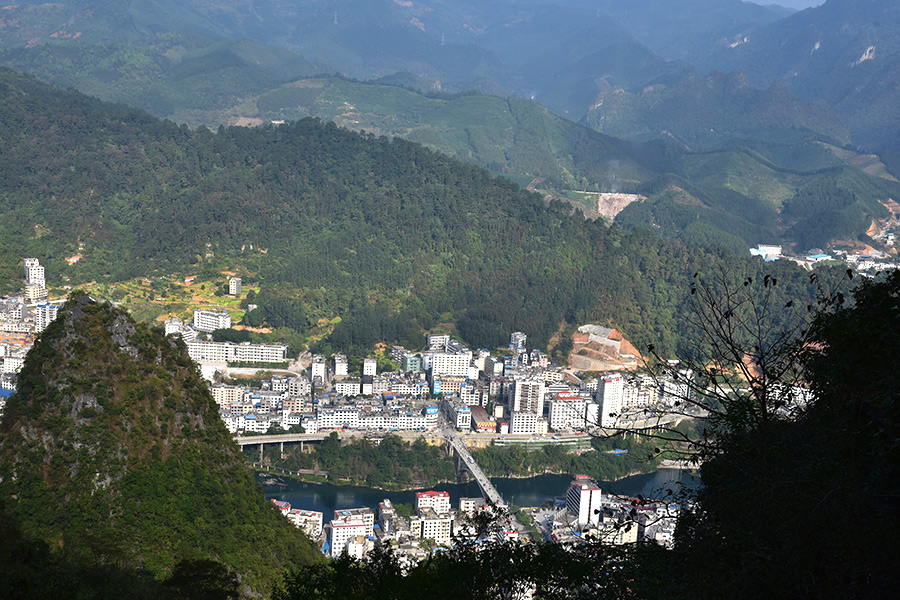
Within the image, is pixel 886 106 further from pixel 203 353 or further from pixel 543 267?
pixel 203 353

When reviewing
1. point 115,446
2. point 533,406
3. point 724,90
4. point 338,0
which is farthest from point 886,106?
point 115,446

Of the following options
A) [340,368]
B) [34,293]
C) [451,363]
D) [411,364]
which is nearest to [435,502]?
[340,368]

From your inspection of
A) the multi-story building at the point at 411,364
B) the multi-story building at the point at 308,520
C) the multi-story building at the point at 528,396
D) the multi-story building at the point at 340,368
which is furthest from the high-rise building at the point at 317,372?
the multi-story building at the point at 308,520

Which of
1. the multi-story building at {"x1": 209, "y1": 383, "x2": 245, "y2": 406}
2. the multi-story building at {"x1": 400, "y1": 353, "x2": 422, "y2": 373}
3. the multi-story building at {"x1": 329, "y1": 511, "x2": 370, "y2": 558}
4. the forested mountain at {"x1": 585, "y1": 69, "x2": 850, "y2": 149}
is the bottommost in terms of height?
the multi-story building at {"x1": 329, "y1": 511, "x2": 370, "y2": 558}

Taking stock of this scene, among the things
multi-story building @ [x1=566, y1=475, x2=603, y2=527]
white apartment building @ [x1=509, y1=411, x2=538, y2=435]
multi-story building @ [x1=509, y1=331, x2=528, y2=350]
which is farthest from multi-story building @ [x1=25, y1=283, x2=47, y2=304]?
multi-story building @ [x1=566, y1=475, x2=603, y2=527]

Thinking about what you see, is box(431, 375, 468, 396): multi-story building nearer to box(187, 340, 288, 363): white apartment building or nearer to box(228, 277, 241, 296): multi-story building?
box(187, 340, 288, 363): white apartment building

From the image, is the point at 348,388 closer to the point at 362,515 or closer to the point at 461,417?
the point at 461,417
